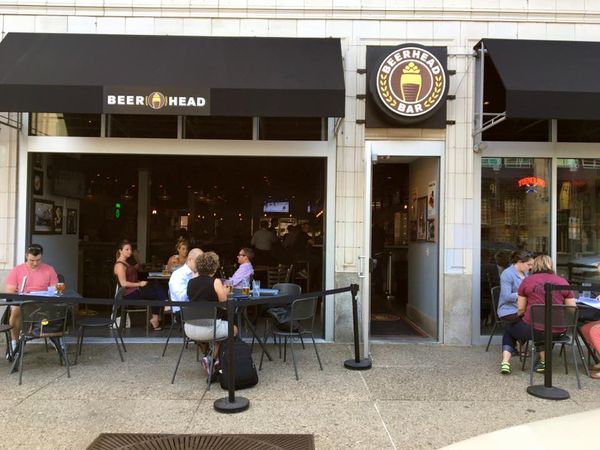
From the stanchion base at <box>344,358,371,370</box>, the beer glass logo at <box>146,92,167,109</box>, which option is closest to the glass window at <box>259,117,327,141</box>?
the beer glass logo at <box>146,92,167,109</box>

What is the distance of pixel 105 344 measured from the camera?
7207 millimetres

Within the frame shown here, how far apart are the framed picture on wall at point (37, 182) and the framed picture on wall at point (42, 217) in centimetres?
15

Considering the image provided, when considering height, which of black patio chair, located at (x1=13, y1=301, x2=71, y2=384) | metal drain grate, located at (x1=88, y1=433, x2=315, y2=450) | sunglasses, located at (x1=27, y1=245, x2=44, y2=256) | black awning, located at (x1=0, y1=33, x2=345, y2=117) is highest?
black awning, located at (x1=0, y1=33, x2=345, y2=117)

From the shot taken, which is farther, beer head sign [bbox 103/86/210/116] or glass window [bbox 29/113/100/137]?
glass window [bbox 29/113/100/137]

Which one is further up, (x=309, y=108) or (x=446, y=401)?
(x=309, y=108)

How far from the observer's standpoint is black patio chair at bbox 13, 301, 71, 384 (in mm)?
5500

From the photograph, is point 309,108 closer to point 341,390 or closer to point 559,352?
point 341,390

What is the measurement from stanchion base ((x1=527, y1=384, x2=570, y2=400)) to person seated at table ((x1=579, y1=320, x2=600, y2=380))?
2.94 feet

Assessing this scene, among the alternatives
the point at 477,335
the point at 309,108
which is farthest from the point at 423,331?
the point at 309,108

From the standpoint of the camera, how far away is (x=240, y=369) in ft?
16.9

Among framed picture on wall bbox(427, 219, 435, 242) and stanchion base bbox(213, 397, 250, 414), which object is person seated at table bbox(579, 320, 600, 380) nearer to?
framed picture on wall bbox(427, 219, 435, 242)

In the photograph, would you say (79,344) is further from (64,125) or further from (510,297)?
(510,297)

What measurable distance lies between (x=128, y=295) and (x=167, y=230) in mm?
8735

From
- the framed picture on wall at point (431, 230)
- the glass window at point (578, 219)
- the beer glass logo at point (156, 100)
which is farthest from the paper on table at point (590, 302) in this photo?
the beer glass logo at point (156, 100)
